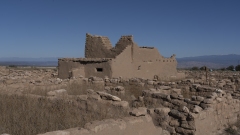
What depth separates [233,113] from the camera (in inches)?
334

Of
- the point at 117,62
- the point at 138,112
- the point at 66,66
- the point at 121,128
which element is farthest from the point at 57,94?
the point at 66,66

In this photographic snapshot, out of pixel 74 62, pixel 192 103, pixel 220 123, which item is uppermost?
pixel 74 62

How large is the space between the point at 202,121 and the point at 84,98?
116 inches

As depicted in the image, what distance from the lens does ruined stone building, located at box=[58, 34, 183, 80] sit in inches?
613

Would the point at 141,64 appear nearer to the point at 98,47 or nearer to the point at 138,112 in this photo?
the point at 98,47

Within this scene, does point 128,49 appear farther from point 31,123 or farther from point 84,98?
point 31,123

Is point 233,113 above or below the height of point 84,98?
below

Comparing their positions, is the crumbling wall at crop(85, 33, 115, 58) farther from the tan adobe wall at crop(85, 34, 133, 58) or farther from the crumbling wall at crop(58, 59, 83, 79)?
the crumbling wall at crop(58, 59, 83, 79)

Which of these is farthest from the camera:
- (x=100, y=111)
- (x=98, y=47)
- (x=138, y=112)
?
(x=98, y=47)

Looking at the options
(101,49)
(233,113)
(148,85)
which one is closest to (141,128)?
(233,113)

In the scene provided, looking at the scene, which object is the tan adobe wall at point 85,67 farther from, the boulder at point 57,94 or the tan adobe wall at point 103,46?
the boulder at point 57,94

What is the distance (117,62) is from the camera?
15.7m

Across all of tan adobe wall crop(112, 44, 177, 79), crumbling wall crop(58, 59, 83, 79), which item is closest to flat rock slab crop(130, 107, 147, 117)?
tan adobe wall crop(112, 44, 177, 79)

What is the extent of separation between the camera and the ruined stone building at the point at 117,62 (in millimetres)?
15570
